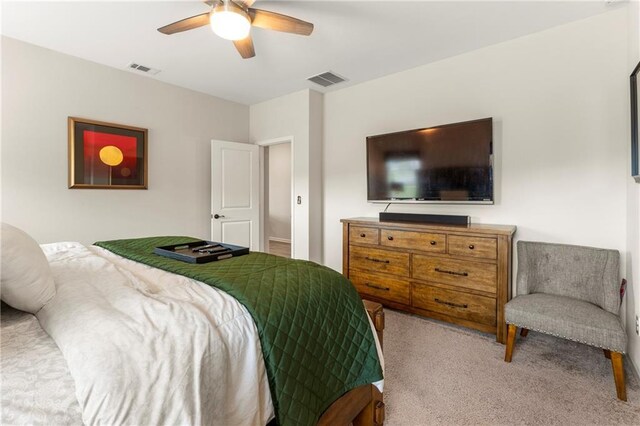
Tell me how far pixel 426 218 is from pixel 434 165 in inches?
21.0

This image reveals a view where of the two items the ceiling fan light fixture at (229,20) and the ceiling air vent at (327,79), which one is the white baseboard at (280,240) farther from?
the ceiling fan light fixture at (229,20)

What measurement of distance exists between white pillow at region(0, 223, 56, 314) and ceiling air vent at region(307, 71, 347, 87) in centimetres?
324

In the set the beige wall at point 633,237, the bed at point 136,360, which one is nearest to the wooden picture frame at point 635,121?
the beige wall at point 633,237

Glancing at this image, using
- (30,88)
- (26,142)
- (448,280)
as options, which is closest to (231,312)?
(448,280)

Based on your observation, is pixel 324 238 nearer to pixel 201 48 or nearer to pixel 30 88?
pixel 201 48

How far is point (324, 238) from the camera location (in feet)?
14.1

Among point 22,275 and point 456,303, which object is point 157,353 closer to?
point 22,275

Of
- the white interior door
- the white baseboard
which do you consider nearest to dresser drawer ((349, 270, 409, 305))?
the white interior door

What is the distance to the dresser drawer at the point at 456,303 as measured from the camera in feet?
8.38

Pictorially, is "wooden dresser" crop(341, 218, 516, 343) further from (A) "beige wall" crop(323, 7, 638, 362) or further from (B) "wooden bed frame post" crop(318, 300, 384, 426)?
(B) "wooden bed frame post" crop(318, 300, 384, 426)

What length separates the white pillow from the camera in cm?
91

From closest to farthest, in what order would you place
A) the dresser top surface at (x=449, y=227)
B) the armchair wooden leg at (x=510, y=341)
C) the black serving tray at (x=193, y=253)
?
1. the black serving tray at (x=193, y=253)
2. the armchair wooden leg at (x=510, y=341)
3. the dresser top surface at (x=449, y=227)

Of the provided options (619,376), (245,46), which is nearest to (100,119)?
(245,46)

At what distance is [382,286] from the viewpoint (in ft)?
10.3
